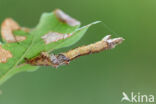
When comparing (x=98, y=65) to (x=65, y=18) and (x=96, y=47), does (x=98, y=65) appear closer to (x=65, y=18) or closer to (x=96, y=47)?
(x=96, y=47)

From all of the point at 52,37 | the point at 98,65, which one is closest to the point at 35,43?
the point at 52,37

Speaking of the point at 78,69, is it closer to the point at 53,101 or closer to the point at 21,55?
the point at 53,101

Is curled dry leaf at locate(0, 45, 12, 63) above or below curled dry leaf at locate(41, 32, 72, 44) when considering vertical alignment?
below

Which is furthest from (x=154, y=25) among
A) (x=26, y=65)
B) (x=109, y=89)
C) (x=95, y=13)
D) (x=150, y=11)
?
(x=26, y=65)

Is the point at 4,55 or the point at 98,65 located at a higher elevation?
the point at 98,65

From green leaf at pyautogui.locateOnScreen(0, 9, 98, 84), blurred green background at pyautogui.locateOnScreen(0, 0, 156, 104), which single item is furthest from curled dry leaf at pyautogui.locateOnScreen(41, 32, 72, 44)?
blurred green background at pyautogui.locateOnScreen(0, 0, 156, 104)

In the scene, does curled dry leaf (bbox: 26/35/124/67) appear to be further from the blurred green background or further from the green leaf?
the blurred green background
